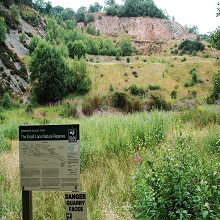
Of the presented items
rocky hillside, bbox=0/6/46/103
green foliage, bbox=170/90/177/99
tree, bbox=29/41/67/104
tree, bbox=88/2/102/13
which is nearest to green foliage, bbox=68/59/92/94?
tree, bbox=29/41/67/104

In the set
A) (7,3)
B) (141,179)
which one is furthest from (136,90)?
(7,3)

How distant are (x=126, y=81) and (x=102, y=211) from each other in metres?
39.0

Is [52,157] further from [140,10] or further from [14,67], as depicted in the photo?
[140,10]

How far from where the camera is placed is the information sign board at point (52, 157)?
2705 millimetres

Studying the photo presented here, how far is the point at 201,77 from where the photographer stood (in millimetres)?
43688

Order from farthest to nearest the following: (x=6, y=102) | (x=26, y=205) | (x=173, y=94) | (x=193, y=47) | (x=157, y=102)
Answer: (x=193, y=47), (x=173, y=94), (x=6, y=102), (x=157, y=102), (x=26, y=205)

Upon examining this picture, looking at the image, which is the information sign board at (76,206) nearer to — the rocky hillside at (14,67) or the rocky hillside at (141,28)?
the rocky hillside at (14,67)

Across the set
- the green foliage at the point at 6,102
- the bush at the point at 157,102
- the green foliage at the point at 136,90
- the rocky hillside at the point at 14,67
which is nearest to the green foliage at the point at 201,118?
the bush at the point at 157,102

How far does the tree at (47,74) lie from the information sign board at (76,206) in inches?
1299

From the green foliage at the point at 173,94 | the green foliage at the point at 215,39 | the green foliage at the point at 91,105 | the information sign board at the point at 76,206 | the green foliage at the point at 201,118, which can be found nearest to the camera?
the information sign board at the point at 76,206

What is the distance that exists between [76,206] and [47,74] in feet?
110

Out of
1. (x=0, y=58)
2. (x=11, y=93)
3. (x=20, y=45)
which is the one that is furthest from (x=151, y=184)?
(x=20, y=45)

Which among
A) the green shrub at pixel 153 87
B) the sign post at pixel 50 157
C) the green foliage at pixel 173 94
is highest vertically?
the green shrub at pixel 153 87

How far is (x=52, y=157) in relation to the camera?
2.74 metres
